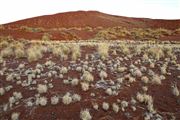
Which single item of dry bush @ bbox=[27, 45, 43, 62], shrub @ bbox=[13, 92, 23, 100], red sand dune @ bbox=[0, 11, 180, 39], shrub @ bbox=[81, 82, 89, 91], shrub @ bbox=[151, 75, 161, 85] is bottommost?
red sand dune @ bbox=[0, 11, 180, 39]

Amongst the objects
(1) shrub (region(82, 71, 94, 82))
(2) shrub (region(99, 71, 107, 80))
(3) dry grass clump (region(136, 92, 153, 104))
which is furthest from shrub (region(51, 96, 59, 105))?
(3) dry grass clump (region(136, 92, 153, 104))

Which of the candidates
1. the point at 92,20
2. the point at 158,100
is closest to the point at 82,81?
the point at 158,100

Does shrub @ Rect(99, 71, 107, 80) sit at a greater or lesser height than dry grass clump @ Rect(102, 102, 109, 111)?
greater

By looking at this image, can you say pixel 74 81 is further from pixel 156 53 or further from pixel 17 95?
pixel 156 53

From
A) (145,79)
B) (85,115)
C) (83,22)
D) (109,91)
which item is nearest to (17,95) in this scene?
(85,115)

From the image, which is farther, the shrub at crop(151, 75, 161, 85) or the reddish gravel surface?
the shrub at crop(151, 75, 161, 85)

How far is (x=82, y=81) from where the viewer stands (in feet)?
47.2

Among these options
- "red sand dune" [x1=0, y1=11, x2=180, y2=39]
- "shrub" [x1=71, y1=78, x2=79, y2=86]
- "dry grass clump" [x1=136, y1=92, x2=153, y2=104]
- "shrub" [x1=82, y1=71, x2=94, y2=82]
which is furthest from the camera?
"red sand dune" [x1=0, y1=11, x2=180, y2=39]

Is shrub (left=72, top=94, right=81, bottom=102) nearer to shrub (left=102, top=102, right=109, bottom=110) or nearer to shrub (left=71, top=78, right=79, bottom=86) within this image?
shrub (left=102, top=102, right=109, bottom=110)

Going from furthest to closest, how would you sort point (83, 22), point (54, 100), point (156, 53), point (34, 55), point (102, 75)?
point (83, 22), point (156, 53), point (34, 55), point (102, 75), point (54, 100)

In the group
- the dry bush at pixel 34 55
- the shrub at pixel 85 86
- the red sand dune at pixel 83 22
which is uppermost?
the dry bush at pixel 34 55

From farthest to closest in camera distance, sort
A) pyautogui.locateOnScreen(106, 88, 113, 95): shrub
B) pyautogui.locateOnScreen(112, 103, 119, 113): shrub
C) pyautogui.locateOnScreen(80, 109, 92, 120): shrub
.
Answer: pyautogui.locateOnScreen(106, 88, 113, 95): shrub
pyautogui.locateOnScreen(112, 103, 119, 113): shrub
pyautogui.locateOnScreen(80, 109, 92, 120): shrub

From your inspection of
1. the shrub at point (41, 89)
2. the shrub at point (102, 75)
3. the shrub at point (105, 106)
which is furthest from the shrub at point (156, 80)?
the shrub at point (41, 89)

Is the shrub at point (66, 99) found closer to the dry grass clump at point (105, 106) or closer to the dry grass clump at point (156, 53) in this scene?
the dry grass clump at point (105, 106)
